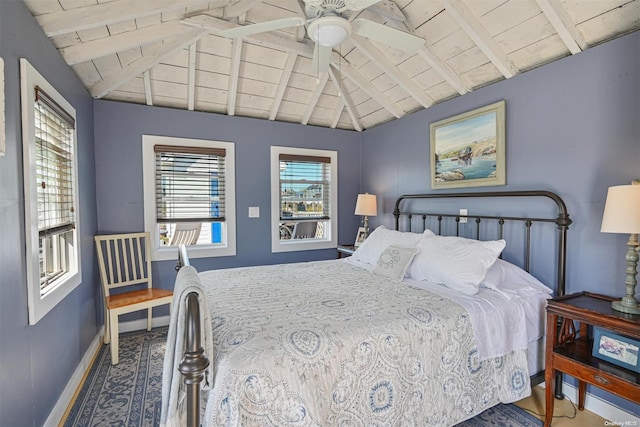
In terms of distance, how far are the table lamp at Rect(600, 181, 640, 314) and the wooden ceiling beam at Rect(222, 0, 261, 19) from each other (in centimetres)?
270

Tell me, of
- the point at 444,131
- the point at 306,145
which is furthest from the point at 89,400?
the point at 444,131

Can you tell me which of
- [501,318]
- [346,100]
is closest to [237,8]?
[346,100]

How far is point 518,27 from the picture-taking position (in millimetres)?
2289

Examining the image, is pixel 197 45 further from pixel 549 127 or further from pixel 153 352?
pixel 549 127

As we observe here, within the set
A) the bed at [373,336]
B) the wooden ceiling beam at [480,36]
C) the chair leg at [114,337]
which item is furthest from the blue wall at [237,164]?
the wooden ceiling beam at [480,36]

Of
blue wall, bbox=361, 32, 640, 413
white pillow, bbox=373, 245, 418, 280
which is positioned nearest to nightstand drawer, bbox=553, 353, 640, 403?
blue wall, bbox=361, 32, 640, 413

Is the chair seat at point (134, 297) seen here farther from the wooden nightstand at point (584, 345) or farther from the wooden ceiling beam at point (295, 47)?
the wooden nightstand at point (584, 345)

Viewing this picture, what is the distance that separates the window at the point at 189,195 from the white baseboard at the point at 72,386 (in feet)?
3.14

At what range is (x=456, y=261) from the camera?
7.60 ft

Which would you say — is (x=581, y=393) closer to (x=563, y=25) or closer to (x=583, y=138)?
(x=583, y=138)

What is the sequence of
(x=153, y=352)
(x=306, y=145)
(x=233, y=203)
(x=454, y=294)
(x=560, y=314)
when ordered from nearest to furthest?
(x=560, y=314)
(x=454, y=294)
(x=153, y=352)
(x=233, y=203)
(x=306, y=145)

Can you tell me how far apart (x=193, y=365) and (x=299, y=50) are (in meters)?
2.95

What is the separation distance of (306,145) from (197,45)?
1.72 metres

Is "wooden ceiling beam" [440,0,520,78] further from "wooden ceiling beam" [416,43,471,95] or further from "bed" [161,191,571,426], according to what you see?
"bed" [161,191,571,426]
